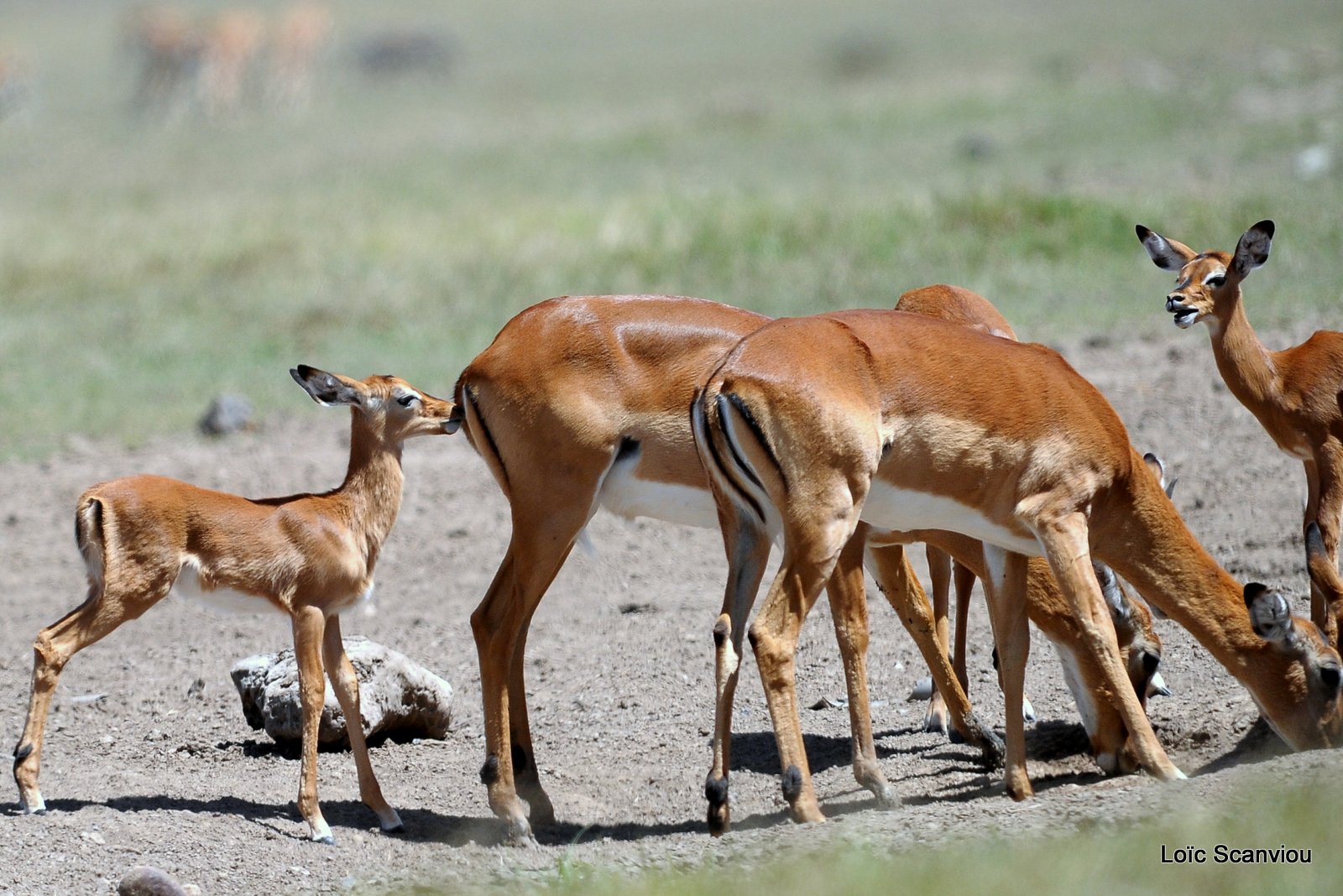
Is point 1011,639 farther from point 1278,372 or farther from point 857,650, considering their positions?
point 1278,372

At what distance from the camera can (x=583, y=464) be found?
249 inches

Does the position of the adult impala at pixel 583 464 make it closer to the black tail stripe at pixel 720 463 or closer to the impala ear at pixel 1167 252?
the black tail stripe at pixel 720 463

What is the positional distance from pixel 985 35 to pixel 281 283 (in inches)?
1271

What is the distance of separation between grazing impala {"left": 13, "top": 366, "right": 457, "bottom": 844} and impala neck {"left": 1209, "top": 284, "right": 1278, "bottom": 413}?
147 inches

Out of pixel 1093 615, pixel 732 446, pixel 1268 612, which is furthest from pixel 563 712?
pixel 1268 612

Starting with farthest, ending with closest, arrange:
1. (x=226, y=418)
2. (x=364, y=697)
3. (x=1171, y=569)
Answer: (x=226, y=418) < (x=364, y=697) < (x=1171, y=569)

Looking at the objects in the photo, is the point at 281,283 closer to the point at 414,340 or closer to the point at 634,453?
the point at 414,340

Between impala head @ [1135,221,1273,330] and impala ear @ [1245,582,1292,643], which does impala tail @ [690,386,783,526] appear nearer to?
impala ear @ [1245,582,1292,643]

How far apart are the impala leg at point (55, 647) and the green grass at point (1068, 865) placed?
81.3 inches

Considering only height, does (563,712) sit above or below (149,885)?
below

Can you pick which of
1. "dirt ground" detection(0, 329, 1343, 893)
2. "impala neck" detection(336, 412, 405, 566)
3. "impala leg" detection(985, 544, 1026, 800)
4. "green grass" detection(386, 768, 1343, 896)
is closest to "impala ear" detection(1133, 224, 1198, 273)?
"dirt ground" detection(0, 329, 1343, 893)

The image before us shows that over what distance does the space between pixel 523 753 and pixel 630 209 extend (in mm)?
12245

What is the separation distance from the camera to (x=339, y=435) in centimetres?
1194

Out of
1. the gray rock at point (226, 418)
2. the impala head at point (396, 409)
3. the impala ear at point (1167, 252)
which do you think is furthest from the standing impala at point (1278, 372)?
the gray rock at point (226, 418)
